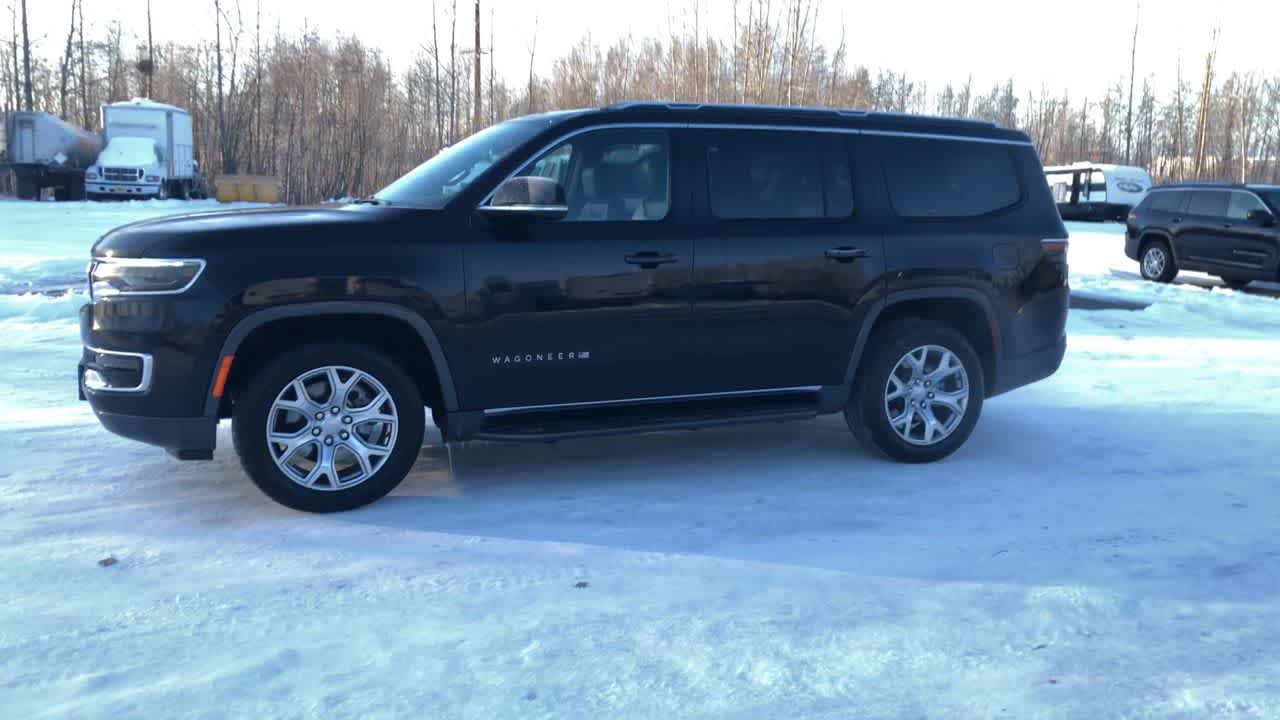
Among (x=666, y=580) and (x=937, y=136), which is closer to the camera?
(x=666, y=580)

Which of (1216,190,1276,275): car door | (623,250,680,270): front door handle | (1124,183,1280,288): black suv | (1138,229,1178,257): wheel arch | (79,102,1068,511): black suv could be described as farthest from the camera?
(1138,229,1178,257): wheel arch

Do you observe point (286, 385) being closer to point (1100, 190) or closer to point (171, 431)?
point (171, 431)

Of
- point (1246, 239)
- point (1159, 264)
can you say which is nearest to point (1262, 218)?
point (1246, 239)

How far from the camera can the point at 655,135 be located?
566 centimetres

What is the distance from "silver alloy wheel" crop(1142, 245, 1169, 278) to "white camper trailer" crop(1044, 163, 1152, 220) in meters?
24.3

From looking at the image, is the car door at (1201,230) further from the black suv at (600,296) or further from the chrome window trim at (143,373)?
the chrome window trim at (143,373)

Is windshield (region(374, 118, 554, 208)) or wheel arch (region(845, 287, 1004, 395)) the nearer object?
windshield (region(374, 118, 554, 208))

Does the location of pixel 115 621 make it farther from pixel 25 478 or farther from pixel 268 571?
pixel 25 478

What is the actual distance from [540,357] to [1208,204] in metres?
16.1

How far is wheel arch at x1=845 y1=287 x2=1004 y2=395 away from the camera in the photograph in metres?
6.06

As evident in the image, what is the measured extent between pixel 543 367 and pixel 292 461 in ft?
4.04

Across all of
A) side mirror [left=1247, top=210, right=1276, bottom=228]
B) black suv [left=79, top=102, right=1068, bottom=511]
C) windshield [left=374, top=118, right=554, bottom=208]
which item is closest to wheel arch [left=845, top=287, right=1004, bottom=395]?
black suv [left=79, top=102, right=1068, bottom=511]

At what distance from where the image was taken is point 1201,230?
58.5ft

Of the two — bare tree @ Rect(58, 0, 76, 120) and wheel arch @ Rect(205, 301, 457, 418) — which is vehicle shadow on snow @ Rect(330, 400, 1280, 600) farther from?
bare tree @ Rect(58, 0, 76, 120)
